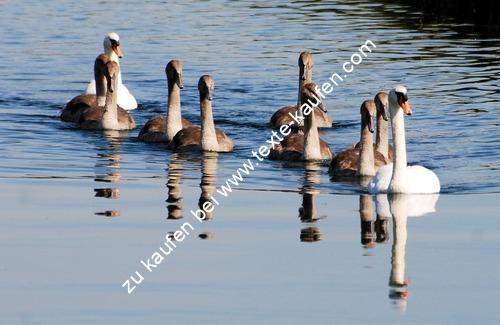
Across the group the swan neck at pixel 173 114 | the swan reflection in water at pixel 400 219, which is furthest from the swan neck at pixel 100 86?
the swan reflection in water at pixel 400 219

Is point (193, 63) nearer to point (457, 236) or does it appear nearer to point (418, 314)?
point (457, 236)

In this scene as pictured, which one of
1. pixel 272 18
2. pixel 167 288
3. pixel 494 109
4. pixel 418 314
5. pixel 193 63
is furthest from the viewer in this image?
pixel 272 18

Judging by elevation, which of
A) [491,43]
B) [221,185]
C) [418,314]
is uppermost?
[491,43]

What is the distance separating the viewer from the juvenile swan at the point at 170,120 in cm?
2447

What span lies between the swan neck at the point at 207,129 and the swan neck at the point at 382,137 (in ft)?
8.93

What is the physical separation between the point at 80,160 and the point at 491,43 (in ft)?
56.7

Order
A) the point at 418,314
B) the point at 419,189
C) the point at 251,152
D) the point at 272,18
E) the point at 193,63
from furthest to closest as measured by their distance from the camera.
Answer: the point at 272,18, the point at 193,63, the point at 251,152, the point at 419,189, the point at 418,314

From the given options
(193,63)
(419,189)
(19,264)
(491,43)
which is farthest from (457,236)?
(491,43)

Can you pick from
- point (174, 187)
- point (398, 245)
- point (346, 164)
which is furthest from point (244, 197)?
point (398, 245)

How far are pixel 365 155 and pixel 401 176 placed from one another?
1970mm

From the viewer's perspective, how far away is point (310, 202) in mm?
18344

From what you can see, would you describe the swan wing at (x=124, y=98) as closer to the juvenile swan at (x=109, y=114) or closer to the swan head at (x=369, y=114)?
the juvenile swan at (x=109, y=114)

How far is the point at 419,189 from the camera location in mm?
18703

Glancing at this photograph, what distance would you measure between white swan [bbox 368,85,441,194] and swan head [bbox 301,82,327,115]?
2.99 m
